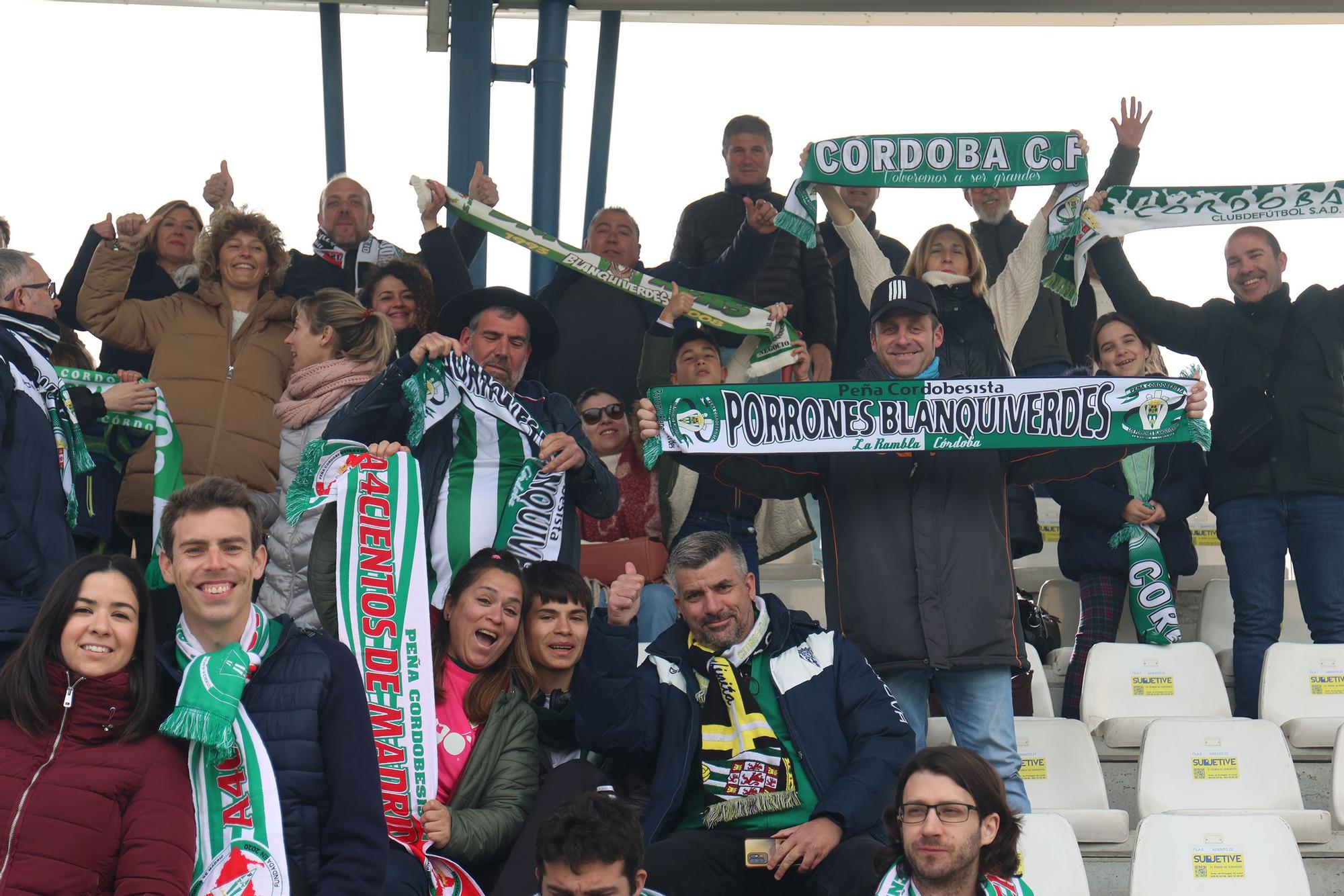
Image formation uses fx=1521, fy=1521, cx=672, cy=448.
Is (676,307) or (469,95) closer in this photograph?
(676,307)

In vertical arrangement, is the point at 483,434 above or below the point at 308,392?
below

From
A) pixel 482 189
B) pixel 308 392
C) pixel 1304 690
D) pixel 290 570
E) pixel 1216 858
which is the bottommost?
pixel 1216 858

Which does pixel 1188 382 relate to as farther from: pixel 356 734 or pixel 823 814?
pixel 356 734

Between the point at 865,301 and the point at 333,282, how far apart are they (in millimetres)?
2119

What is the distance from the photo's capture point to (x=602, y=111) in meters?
8.35

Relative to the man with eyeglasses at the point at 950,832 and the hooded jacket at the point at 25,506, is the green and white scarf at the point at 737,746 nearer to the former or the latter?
the man with eyeglasses at the point at 950,832

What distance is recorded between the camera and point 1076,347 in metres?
6.78

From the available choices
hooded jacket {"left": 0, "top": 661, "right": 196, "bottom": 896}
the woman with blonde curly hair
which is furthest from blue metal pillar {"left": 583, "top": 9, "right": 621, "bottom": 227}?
hooded jacket {"left": 0, "top": 661, "right": 196, "bottom": 896}

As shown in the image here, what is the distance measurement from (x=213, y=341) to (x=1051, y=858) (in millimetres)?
3207

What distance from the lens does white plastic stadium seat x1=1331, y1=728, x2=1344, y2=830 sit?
4.99 metres

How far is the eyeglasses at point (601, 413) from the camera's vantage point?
5715 mm

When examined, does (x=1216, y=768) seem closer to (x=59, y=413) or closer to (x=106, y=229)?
(x=59, y=413)

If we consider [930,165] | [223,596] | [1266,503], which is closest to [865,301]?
[930,165]

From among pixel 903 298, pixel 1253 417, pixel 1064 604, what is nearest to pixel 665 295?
pixel 903 298
